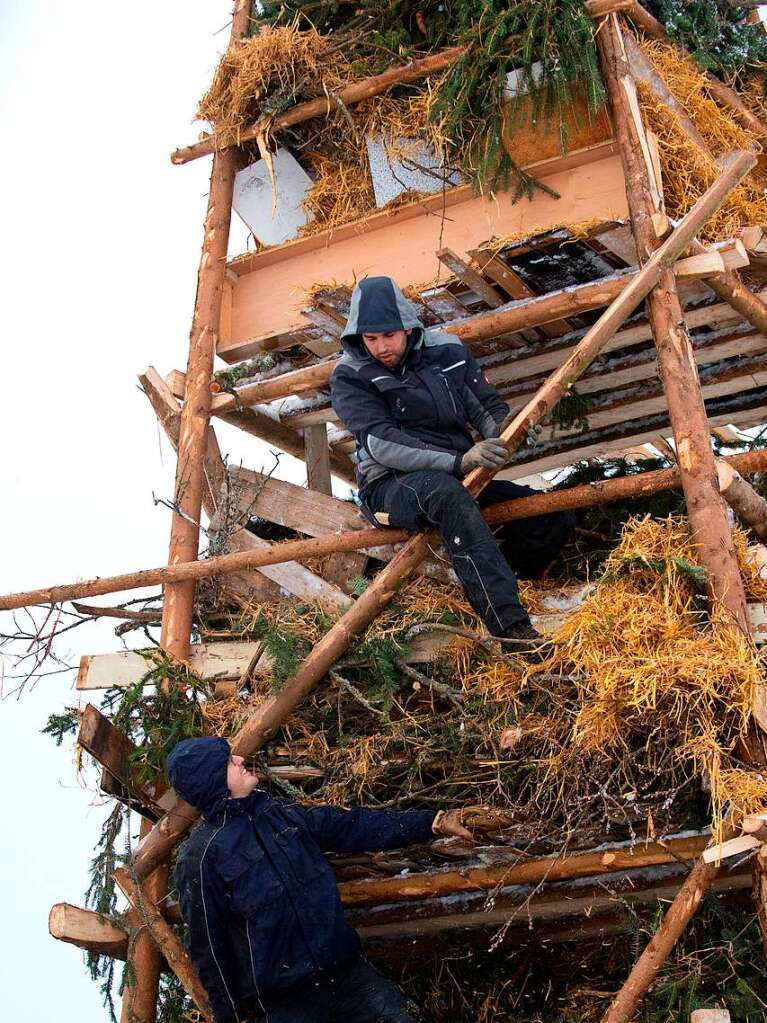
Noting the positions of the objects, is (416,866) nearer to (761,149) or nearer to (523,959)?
(523,959)

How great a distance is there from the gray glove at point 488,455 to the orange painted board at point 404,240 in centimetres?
149

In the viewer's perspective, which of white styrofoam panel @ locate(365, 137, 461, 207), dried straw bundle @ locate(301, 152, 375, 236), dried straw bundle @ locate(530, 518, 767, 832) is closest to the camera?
dried straw bundle @ locate(530, 518, 767, 832)

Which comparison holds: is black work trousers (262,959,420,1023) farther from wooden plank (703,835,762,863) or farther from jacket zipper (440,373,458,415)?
jacket zipper (440,373,458,415)

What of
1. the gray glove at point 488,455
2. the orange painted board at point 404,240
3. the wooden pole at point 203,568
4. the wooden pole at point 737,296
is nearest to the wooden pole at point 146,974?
the wooden pole at point 203,568

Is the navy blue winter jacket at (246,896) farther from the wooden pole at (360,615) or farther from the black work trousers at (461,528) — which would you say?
the black work trousers at (461,528)

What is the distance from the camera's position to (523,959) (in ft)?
23.2

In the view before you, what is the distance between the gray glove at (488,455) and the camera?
6.45m

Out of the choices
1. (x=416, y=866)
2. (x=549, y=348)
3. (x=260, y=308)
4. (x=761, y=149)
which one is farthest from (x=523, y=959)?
(x=761, y=149)

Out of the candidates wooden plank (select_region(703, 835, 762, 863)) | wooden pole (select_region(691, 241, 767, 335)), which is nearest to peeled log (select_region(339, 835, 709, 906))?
wooden plank (select_region(703, 835, 762, 863))

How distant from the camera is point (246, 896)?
18.5ft

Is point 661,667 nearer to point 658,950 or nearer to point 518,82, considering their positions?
point 658,950

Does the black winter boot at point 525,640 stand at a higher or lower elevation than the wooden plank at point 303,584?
lower

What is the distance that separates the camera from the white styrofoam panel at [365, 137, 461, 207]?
7.96 meters

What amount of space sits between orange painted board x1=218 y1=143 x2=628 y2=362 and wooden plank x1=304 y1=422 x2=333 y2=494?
37.6 inches
